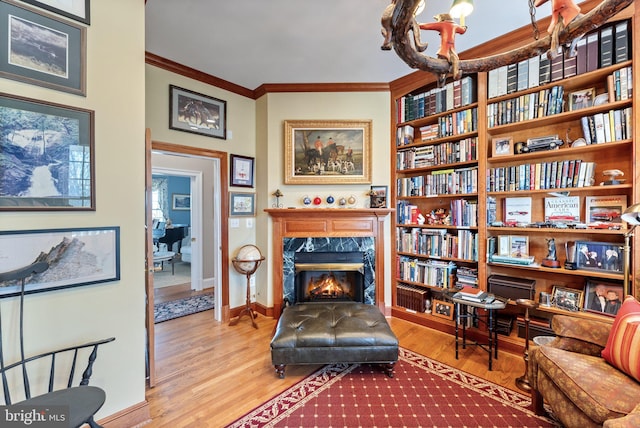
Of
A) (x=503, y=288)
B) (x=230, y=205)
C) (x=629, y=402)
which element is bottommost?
(x=629, y=402)

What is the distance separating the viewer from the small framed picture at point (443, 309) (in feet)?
9.65

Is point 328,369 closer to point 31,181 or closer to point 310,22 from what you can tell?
point 31,181

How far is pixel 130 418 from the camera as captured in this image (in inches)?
65.4

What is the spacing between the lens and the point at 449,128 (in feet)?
9.57

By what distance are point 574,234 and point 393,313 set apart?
201cm

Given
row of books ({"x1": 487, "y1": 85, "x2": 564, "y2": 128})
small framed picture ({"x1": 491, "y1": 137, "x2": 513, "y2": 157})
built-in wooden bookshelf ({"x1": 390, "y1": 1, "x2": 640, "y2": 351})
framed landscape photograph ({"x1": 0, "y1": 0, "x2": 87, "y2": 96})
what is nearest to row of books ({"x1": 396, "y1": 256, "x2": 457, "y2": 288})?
built-in wooden bookshelf ({"x1": 390, "y1": 1, "x2": 640, "y2": 351})

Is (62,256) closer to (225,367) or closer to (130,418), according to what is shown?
(130,418)

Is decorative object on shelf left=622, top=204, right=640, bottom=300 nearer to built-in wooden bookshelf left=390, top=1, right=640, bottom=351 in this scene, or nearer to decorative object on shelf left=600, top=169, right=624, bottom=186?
built-in wooden bookshelf left=390, top=1, right=640, bottom=351

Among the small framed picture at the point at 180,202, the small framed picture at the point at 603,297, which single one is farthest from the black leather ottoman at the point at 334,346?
the small framed picture at the point at 180,202

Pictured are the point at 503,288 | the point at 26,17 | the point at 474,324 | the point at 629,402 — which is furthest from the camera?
the point at 474,324

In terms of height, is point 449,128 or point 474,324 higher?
point 449,128

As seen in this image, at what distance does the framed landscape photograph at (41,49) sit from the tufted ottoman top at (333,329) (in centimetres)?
214

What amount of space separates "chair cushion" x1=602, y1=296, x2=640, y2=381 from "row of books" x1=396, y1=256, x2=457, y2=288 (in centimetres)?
141

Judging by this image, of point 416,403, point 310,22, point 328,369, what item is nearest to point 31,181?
point 310,22
